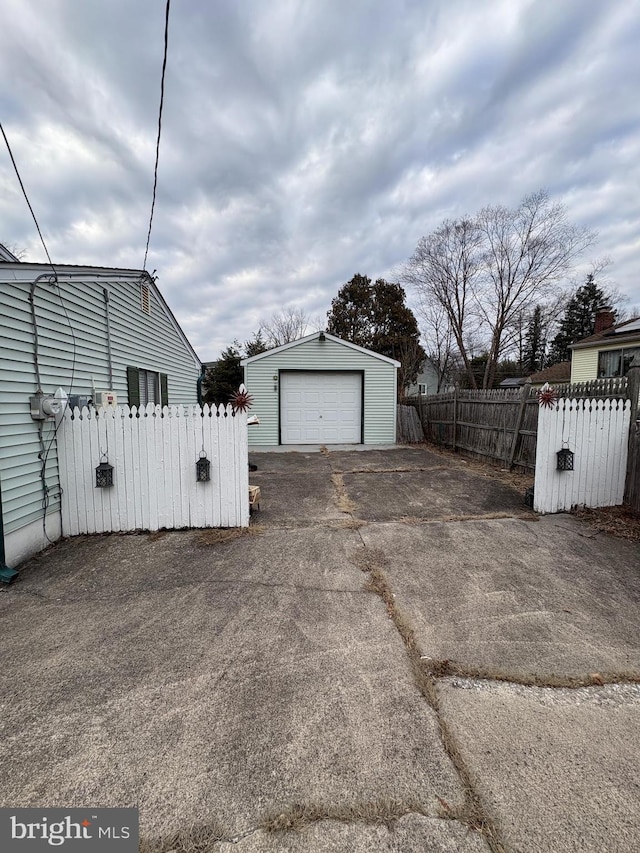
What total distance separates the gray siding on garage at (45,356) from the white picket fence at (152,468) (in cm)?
27

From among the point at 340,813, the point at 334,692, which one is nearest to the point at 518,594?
the point at 334,692

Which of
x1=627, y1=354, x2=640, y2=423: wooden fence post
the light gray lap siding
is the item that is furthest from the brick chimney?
x1=627, y1=354, x2=640, y2=423: wooden fence post

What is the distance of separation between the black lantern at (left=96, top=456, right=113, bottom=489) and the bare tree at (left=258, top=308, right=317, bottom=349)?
2476 cm

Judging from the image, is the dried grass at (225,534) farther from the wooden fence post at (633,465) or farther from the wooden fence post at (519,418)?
the wooden fence post at (519,418)

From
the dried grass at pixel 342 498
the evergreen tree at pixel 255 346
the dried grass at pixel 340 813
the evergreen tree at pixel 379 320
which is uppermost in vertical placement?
the evergreen tree at pixel 379 320

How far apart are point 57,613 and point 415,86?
30.7 feet

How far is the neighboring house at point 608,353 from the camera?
13.8 m

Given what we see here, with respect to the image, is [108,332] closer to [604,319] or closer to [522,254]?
[522,254]

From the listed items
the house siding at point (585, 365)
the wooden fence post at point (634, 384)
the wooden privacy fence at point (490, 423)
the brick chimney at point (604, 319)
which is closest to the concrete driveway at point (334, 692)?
the wooden fence post at point (634, 384)

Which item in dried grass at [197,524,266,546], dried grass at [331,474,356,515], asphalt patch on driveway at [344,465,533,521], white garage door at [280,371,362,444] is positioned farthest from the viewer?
white garage door at [280,371,362,444]

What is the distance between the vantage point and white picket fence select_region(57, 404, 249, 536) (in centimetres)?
435

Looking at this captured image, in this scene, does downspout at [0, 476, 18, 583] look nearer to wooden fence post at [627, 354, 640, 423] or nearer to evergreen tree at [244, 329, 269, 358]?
wooden fence post at [627, 354, 640, 423]

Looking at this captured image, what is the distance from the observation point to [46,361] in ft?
13.8

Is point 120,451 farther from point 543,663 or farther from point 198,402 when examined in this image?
point 198,402
